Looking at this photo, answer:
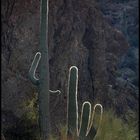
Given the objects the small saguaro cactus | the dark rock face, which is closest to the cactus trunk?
the small saguaro cactus

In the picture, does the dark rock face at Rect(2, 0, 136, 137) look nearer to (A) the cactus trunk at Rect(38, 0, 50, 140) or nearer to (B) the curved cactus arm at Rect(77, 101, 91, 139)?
(A) the cactus trunk at Rect(38, 0, 50, 140)

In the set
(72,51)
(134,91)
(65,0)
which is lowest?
(134,91)

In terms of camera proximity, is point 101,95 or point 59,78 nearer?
point 59,78

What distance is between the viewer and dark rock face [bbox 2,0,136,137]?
626 inches

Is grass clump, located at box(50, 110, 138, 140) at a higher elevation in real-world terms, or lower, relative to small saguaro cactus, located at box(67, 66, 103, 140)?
lower

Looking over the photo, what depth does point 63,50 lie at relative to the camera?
63.4 ft

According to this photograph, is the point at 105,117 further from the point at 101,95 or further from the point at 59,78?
the point at 101,95

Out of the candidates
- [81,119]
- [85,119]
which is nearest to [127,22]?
[81,119]

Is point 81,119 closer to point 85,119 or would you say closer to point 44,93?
point 85,119

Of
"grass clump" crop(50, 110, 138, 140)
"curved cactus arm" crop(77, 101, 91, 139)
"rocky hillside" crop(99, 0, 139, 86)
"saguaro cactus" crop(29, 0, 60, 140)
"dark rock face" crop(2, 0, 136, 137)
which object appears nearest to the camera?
"curved cactus arm" crop(77, 101, 91, 139)

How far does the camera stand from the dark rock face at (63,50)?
15.9m

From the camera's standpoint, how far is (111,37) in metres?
25.8

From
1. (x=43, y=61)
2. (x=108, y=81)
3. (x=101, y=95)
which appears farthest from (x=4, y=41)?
(x=108, y=81)

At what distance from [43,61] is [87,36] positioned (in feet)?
36.3
